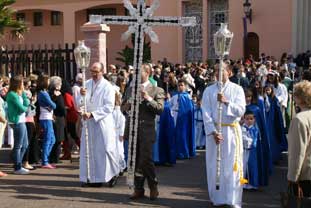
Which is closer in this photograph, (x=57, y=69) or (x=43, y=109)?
(x=43, y=109)

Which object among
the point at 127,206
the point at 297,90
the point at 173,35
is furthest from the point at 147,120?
the point at 173,35

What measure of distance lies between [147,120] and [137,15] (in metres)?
1.54

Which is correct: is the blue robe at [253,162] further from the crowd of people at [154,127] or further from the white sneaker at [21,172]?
the white sneaker at [21,172]

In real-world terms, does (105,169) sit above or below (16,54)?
below

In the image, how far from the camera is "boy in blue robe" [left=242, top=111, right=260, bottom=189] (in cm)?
941

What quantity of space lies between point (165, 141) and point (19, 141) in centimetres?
301

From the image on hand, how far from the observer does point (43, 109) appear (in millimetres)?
11102

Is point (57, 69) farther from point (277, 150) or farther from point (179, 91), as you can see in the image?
point (277, 150)

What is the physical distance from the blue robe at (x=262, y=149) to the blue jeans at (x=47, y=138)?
12.7 ft

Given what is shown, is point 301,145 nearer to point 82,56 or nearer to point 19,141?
point 82,56

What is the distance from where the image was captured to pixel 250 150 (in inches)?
371

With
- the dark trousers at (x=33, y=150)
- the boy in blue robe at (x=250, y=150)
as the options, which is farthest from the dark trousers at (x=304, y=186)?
the dark trousers at (x=33, y=150)

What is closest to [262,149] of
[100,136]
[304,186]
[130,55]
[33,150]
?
[100,136]

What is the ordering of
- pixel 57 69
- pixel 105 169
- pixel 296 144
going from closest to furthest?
pixel 296 144 < pixel 105 169 < pixel 57 69
